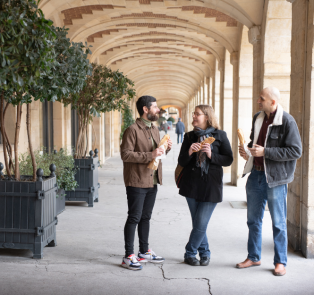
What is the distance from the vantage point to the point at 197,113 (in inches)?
143

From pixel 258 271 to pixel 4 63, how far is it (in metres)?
2.89

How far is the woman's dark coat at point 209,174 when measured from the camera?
3.57m

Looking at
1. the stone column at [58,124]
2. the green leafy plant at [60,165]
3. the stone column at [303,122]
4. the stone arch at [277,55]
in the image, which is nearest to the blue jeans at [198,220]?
the stone column at [303,122]

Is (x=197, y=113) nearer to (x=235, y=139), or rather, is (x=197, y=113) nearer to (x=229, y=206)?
(x=229, y=206)

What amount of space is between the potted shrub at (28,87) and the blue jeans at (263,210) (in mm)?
2108

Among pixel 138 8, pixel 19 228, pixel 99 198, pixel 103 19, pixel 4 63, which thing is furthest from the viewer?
pixel 103 19

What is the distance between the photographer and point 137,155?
3.59 meters

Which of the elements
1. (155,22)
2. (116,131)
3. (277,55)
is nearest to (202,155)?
(277,55)

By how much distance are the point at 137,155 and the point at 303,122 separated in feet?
6.56

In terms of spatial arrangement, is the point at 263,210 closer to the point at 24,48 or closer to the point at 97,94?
the point at 24,48

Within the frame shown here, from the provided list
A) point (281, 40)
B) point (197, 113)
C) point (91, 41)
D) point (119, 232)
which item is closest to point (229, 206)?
point (119, 232)

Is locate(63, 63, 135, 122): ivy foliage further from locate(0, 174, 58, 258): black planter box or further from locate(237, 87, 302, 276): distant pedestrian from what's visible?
locate(237, 87, 302, 276): distant pedestrian

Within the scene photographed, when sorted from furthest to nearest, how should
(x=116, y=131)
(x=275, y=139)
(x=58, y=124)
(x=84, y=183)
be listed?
1. (x=116, y=131)
2. (x=58, y=124)
3. (x=84, y=183)
4. (x=275, y=139)

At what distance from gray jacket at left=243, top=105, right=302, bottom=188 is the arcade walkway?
0.93 metres
